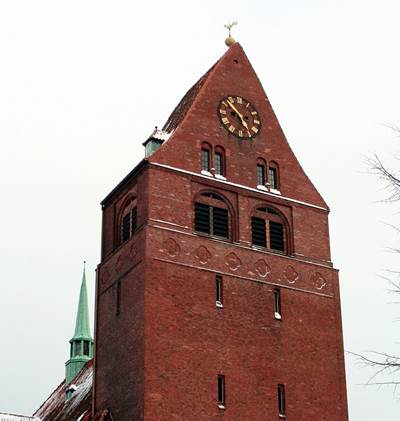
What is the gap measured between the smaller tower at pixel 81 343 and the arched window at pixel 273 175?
25777mm

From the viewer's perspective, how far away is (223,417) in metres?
44.9

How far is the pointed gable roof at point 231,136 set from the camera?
1997 inches

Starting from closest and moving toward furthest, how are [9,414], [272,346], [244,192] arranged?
[272,346], [244,192], [9,414]

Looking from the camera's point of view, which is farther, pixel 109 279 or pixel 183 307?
pixel 109 279

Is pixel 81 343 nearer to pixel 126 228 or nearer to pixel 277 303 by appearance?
pixel 126 228

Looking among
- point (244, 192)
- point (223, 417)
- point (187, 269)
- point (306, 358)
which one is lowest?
point (223, 417)

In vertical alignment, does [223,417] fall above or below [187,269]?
below

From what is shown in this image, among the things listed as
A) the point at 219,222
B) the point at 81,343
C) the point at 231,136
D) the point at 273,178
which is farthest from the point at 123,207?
the point at 81,343

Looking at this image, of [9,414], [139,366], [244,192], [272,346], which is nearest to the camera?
[139,366]

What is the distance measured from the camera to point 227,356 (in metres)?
46.3

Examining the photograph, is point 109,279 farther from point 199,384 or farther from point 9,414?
point 9,414

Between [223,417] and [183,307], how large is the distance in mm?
5022

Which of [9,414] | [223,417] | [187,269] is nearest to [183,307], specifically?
[187,269]

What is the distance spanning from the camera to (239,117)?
53.2 metres
